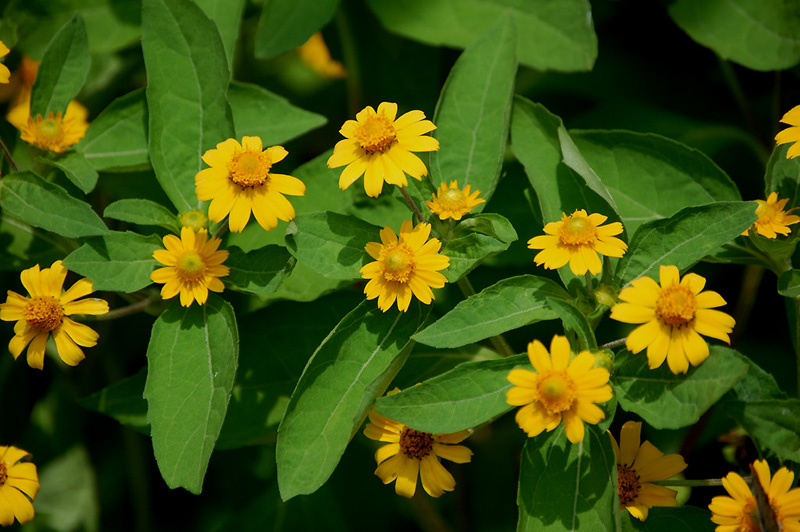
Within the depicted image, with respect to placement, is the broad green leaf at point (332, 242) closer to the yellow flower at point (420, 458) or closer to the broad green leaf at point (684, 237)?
the yellow flower at point (420, 458)

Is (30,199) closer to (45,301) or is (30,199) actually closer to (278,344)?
(45,301)

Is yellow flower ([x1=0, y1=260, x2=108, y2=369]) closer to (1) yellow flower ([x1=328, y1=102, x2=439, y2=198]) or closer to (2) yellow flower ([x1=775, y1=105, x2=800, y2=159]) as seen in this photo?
(1) yellow flower ([x1=328, y1=102, x2=439, y2=198])

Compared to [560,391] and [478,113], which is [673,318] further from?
[478,113]

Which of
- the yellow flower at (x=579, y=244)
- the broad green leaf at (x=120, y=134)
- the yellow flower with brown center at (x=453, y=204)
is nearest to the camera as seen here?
the yellow flower at (x=579, y=244)

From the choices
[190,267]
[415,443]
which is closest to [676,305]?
[415,443]

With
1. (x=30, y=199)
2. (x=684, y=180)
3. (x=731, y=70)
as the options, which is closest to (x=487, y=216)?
(x=684, y=180)

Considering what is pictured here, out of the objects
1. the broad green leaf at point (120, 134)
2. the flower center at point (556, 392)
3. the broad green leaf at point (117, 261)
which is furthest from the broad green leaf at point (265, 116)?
the flower center at point (556, 392)
